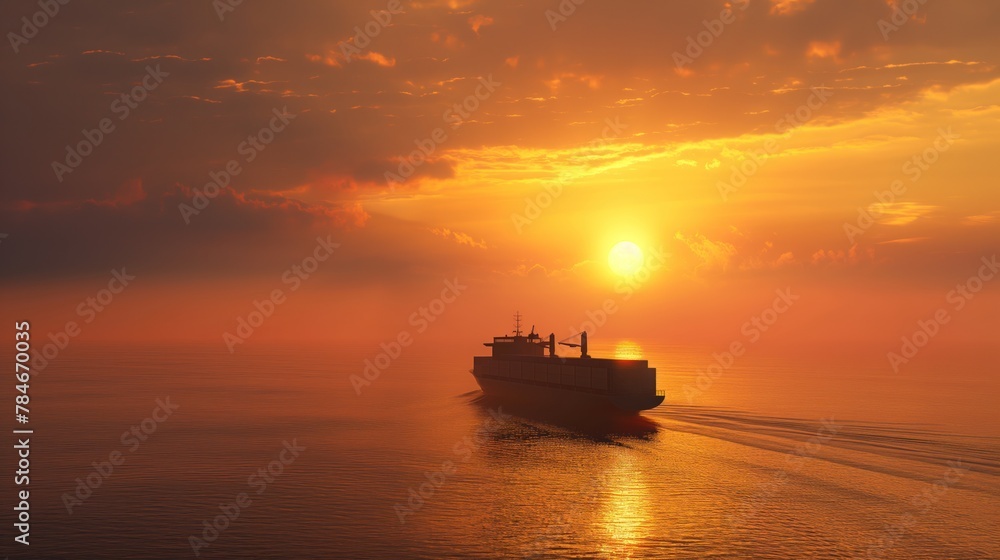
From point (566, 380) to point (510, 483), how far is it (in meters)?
51.1

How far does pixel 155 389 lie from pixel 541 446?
99407 millimetres

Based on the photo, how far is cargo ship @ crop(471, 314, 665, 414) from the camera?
312 ft

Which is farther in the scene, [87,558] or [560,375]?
[560,375]

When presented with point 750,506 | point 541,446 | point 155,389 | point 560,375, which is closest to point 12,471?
point 541,446

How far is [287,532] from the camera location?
142 ft

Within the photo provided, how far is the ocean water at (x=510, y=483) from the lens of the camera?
137 ft

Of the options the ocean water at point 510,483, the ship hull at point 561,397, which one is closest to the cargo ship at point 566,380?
the ship hull at point 561,397

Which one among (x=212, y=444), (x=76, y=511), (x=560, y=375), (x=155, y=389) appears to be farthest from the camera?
(x=155, y=389)

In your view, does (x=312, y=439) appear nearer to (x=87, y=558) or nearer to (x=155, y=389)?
(x=87, y=558)

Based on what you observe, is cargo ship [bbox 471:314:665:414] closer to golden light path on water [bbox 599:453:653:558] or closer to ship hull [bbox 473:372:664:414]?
ship hull [bbox 473:372:664:414]

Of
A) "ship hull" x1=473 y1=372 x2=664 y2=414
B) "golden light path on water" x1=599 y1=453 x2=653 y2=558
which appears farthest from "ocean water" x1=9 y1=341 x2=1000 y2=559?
"ship hull" x1=473 y1=372 x2=664 y2=414

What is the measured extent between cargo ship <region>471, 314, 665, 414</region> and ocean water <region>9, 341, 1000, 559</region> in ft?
11.8

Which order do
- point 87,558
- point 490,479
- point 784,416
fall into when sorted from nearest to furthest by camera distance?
point 87,558, point 490,479, point 784,416

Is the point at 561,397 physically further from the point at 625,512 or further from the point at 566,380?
the point at 625,512
